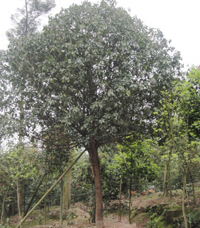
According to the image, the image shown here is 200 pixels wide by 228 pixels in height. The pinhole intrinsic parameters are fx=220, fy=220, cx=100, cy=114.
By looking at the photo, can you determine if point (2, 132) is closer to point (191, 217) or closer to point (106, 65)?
point (106, 65)

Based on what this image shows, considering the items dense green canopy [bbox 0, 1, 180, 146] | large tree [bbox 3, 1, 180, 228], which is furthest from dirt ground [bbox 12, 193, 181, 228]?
dense green canopy [bbox 0, 1, 180, 146]

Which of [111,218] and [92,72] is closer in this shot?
[92,72]

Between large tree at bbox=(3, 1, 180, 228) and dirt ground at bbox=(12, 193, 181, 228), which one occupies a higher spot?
large tree at bbox=(3, 1, 180, 228)

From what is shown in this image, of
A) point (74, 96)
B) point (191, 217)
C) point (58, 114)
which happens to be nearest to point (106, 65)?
point (74, 96)

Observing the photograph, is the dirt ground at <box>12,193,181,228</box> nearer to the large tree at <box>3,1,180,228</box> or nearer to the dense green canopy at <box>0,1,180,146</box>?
the large tree at <box>3,1,180,228</box>

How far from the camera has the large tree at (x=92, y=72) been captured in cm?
695

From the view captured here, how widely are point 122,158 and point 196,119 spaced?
331 centimetres

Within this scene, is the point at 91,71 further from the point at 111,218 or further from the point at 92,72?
the point at 111,218

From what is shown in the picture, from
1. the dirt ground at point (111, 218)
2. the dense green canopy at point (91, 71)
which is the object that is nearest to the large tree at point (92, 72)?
the dense green canopy at point (91, 71)

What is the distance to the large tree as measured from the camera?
22.8 feet

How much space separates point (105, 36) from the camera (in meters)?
7.62

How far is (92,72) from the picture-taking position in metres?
7.46

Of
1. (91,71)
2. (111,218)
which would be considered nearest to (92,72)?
(91,71)

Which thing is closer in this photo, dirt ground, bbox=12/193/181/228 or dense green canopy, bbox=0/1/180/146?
dense green canopy, bbox=0/1/180/146
